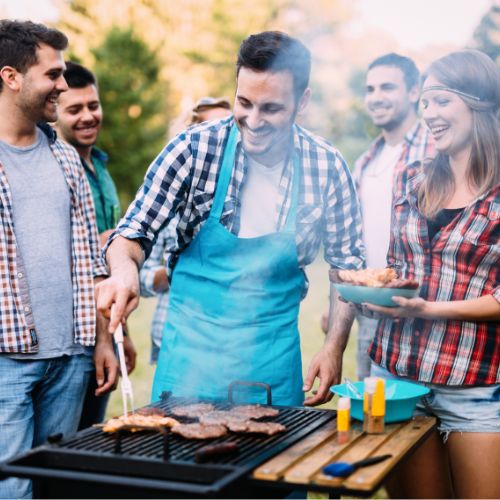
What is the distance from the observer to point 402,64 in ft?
16.7

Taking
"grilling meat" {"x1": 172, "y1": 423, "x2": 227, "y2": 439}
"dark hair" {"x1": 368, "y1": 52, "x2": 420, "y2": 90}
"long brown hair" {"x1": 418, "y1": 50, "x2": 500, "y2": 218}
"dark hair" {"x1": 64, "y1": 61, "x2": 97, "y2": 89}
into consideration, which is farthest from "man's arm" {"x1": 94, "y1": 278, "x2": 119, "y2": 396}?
"dark hair" {"x1": 368, "y1": 52, "x2": 420, "y2": 90}

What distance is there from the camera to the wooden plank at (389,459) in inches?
78.2

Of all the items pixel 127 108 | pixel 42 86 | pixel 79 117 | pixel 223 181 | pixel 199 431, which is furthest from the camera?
pixel 127 108

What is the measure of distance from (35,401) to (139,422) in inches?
41.3

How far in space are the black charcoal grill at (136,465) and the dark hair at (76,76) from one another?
2.76 meters

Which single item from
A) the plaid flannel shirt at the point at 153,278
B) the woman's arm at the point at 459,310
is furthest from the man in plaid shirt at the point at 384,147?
the woman's arm at the point at 459,310

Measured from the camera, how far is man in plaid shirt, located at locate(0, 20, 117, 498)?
3115mm

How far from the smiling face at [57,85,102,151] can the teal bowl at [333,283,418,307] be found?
94.4 inches

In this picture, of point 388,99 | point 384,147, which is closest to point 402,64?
point 388,99

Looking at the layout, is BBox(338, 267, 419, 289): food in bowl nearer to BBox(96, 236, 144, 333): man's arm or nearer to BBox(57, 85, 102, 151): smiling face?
BBox(96, 236, 144, 333): man's arm

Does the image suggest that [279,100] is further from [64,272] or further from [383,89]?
[383,89]

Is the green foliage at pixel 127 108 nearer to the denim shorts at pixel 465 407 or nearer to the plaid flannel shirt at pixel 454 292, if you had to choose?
the plaid flannel shirt at pixel 454 292

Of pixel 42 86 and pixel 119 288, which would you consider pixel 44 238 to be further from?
pixel 119 288

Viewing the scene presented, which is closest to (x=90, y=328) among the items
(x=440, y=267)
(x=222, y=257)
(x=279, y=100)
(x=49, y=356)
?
(x=49, y=356)
